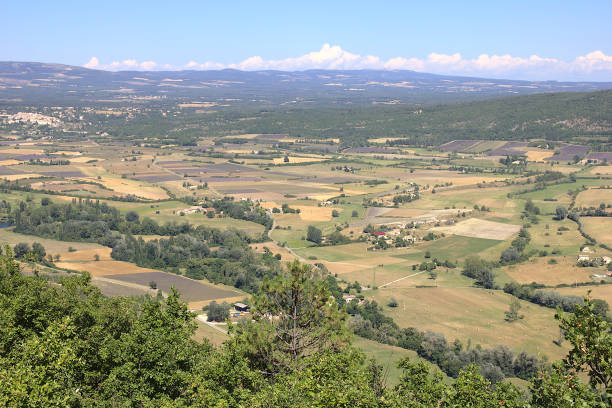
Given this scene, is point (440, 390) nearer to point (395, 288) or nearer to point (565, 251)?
point (395, 288)

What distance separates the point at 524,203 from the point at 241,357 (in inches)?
4457

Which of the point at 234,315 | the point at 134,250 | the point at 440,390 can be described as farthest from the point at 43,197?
the point at 440,390

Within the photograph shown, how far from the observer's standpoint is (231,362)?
26500 millimetres

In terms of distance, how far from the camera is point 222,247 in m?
90.4

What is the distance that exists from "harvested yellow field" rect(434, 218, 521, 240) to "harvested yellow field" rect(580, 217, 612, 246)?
12.3 m

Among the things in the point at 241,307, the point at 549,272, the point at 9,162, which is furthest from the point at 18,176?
the point at 549,272

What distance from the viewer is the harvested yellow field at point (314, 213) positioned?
370 ft

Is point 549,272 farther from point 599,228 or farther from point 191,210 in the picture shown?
point 191,210

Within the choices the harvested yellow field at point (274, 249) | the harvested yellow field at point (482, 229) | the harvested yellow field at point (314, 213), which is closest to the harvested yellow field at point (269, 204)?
the harvested yellow field at point (314, 213)

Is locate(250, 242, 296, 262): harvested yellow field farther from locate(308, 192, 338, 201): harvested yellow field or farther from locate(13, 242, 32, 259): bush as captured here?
locate(308, 192, 338, 201): harvested yellow field

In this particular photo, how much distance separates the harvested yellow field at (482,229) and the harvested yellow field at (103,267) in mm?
56168

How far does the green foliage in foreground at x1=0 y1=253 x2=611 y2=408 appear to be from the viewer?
62.1 ft

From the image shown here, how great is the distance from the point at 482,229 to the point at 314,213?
3446 cm

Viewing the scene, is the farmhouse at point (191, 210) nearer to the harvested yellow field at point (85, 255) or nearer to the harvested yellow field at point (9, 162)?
the harvested yellow field at point (85, 255)
